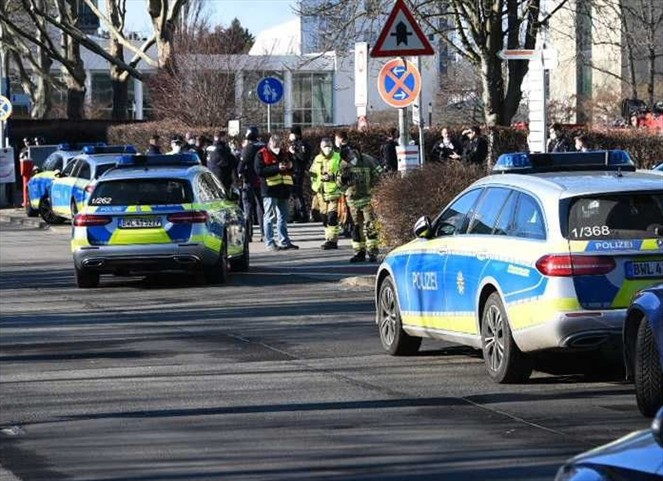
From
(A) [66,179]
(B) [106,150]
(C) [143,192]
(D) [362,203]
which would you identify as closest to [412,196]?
(D) [362,203]

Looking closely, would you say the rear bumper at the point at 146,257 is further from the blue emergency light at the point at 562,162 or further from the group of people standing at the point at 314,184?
the blue emergency light at the point at 562,162

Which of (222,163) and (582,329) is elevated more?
(222,163)

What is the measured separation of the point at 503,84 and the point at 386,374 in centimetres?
Result: 2545

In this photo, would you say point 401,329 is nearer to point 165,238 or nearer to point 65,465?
point 65,465

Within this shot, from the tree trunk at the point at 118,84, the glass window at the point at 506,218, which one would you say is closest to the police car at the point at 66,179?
the tree trunk at the point at 118,84

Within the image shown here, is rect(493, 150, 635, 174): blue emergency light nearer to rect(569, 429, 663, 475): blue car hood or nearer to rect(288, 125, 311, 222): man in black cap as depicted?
rect(569, 429, 663, 475): blue car hood

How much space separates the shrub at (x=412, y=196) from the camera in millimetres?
21609

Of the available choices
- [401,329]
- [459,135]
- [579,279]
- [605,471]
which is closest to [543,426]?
[579,279]

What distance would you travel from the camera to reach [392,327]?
13609 mm

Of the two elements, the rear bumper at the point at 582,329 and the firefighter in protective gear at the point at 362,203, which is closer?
the rear bumper at the point at 582,329

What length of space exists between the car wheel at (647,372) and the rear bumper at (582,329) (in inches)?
35.2

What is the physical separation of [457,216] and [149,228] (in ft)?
27.0

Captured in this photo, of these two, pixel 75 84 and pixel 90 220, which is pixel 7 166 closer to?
pixel 75 84

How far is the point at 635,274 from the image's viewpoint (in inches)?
433
